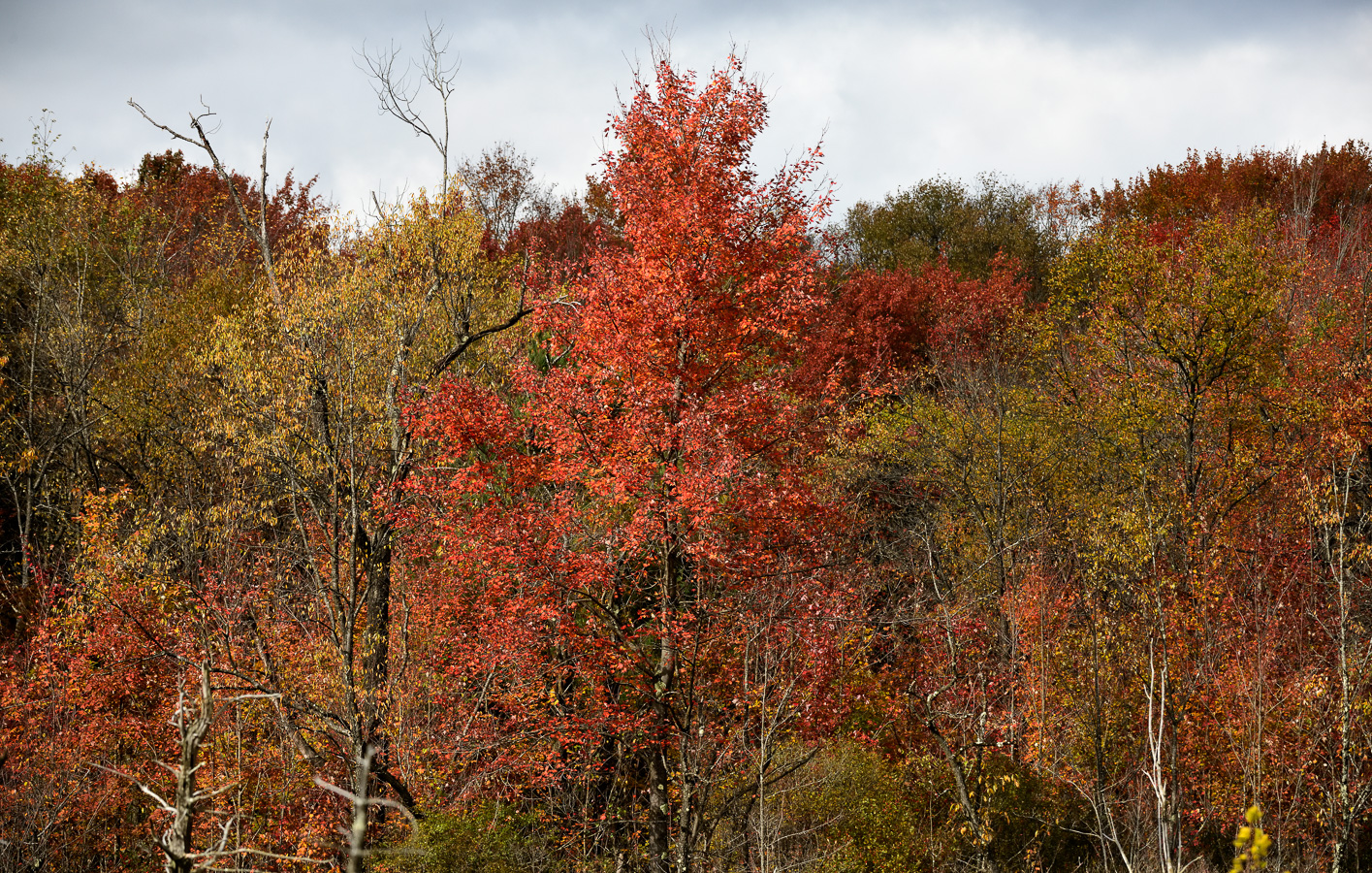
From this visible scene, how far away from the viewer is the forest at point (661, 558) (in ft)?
49.0

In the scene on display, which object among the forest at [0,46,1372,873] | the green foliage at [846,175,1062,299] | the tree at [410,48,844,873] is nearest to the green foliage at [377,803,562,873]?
the forest at [0,46,1372,873]

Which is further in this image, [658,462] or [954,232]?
[954,232]

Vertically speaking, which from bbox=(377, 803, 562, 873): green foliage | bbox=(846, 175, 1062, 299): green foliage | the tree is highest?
bbox=(846, 175, 1062, 299): green foliage

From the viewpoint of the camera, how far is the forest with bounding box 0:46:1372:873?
14.9 m

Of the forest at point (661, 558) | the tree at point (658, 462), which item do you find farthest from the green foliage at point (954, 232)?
the tree at point (658, 462)

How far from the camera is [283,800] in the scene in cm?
1603

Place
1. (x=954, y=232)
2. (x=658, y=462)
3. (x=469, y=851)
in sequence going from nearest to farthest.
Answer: (x=469, y=851) < (x=658, y=462) < (x=954, y=232)

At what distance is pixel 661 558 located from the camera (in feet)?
49.4

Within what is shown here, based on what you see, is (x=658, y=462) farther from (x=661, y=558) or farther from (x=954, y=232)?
(x=954, y=232)

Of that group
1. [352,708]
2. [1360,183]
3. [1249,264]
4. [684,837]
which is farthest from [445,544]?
[1360,183]

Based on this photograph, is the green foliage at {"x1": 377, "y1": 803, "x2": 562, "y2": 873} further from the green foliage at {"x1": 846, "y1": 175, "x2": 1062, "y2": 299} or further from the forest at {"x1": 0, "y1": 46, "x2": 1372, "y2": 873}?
the green foliage at {"x1": 846, "y1": 175, "x2": 1062, "y2": 299}

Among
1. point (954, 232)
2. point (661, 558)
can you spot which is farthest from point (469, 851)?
point (954, 232)

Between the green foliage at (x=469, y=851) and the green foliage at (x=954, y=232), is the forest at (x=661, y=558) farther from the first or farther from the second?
the green foliage at (x=954, y=232)

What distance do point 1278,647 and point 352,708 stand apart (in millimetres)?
18376
